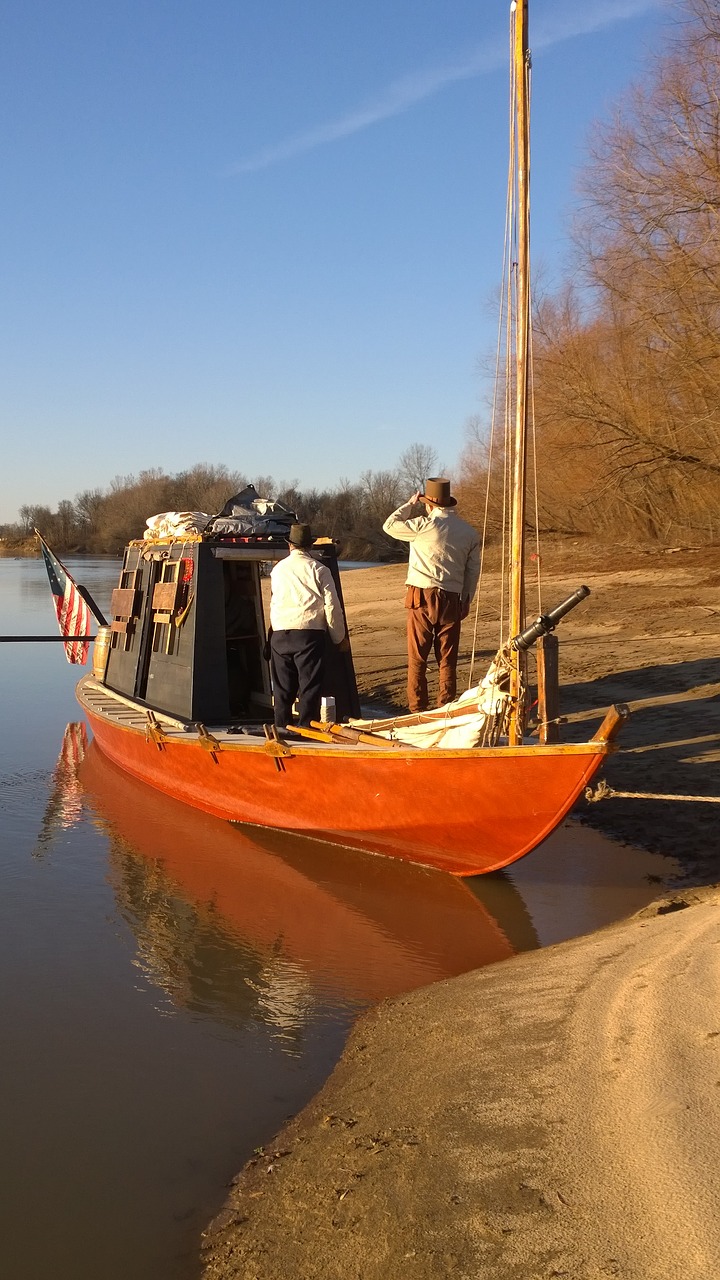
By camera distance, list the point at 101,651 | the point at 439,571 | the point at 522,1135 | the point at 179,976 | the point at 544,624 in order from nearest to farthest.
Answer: the point at 522,1135 → the point at 179,976 → the point at 544,624 → the point at 439,571 → the point at 101,651

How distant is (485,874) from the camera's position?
7.41m

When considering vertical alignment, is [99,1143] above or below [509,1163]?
below

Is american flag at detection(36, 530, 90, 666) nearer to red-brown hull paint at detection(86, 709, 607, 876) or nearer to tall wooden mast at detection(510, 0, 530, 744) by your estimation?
red-brown hull paint at detection(86, 709, 607, 876)

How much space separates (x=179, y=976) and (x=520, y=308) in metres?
4.39

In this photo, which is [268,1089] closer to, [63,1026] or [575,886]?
[63,1026]

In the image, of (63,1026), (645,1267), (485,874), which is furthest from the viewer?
(485,874)

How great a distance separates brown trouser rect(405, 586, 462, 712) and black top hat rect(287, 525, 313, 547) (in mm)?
1046

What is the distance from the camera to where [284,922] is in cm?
704

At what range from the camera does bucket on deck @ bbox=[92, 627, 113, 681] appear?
13.0m

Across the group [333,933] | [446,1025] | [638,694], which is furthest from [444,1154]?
[638,694]

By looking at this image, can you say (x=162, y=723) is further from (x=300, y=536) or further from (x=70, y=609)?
(x=70, y=609)

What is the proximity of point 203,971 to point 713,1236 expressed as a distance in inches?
150

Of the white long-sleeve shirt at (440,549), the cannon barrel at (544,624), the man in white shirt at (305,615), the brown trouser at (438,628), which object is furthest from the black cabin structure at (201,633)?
the cannon barrel at (544,624)

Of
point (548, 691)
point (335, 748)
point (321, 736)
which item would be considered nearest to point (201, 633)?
point (321, 736)
